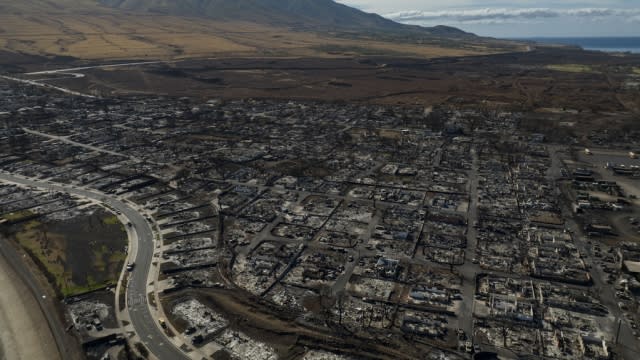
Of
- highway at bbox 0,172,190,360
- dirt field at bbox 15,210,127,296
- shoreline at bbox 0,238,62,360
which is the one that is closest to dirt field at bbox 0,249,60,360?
shoreline at bbox 0,238,62,360

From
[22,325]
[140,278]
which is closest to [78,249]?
[140,278]

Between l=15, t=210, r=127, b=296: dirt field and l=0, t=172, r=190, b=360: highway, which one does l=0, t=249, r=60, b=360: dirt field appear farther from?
l=0, t=172, r=190, b=360: highway

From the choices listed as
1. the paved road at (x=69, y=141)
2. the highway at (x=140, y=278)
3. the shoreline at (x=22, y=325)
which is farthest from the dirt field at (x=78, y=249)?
the paved road at (x=69, y=141)

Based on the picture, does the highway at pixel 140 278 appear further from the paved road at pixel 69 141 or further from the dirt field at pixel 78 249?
the paved road at pixel 69 141

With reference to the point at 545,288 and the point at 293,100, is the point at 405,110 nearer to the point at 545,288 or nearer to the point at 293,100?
the point at 293,100

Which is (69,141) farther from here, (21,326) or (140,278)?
(21,326)

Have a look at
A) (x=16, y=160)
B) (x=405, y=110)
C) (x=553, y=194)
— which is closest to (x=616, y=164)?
(x=553, y=194)
